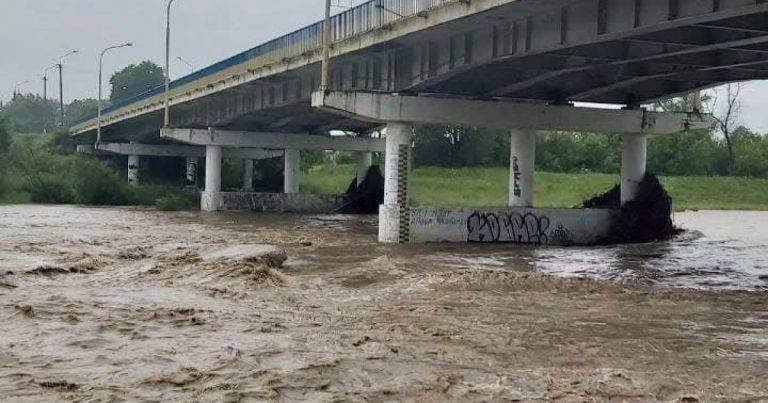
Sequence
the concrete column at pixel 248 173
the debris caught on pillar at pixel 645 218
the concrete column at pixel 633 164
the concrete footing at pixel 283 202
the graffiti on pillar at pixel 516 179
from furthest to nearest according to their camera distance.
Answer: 1. the concrete column at pixel 248 173
2. the concrete footing at pixel 283 202
3. the concrete column at pixel 633 164
4. the graffiti on pillar at pixel 516 179
5. the debris caught on pillar at pixel 645 218

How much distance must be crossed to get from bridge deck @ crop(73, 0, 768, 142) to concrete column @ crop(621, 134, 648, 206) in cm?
187

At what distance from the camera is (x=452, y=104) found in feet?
123

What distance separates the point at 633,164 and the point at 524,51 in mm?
15948

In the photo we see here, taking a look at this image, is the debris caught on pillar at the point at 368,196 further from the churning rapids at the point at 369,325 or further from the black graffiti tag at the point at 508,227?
the churning rapids at the point at 369,325

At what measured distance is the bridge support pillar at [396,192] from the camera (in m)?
35.8

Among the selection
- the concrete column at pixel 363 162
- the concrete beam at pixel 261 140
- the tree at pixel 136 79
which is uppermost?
the tree at pixel 136 79

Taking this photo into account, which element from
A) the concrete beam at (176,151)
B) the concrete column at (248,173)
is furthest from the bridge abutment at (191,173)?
the concrete column at (248,173)

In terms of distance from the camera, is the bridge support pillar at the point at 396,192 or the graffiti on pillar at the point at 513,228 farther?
the graffiti on pillar at the point at 513,228

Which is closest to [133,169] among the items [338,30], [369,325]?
[338,30]

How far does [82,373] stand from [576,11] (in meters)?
19.8

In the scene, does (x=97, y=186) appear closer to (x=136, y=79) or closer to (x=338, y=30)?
(x=338, y=30)

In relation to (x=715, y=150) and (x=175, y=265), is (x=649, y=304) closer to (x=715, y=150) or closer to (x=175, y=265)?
(x=175, y=265)

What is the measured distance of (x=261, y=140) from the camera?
65.9 meters

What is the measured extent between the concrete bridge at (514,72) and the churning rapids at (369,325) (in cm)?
671
